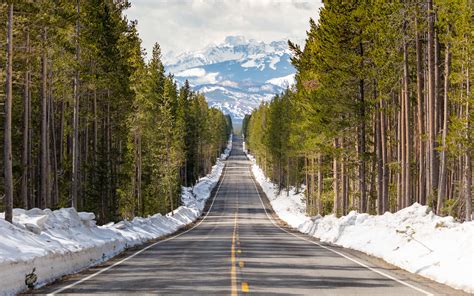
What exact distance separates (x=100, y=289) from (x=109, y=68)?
25.6 metres

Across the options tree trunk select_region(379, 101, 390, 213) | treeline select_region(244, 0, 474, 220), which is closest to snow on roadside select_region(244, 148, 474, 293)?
tree trunk select_region(379, 101, 390, 213)

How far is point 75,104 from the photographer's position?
32.2 m

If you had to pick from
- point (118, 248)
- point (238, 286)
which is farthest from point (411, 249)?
point (118, 248)

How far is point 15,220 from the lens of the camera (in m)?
19.7

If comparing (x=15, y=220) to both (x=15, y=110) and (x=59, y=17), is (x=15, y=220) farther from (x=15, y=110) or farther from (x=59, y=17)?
(x=15, y=110)

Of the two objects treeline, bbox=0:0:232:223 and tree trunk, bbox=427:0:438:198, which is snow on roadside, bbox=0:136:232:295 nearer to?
treeline, bbox=0:0:232:223

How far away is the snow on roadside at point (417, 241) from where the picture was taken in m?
14.6

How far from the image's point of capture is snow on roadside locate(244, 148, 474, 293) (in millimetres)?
14602

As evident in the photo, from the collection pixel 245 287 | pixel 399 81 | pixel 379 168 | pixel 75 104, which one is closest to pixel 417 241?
pixel 245 287

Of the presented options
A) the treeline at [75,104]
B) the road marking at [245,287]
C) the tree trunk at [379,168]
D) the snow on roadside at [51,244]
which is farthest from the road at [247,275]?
the tree trunk at [379,168]

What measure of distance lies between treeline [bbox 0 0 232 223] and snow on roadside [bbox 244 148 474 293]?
519 inches

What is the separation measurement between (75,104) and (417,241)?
20.7 metres

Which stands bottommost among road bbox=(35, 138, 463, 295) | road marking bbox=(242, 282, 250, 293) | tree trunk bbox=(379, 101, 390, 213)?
road bbox=(35, 138, 463, 295)

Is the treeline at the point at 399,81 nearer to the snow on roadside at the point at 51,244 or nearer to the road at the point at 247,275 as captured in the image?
the road at the point at 247,275
